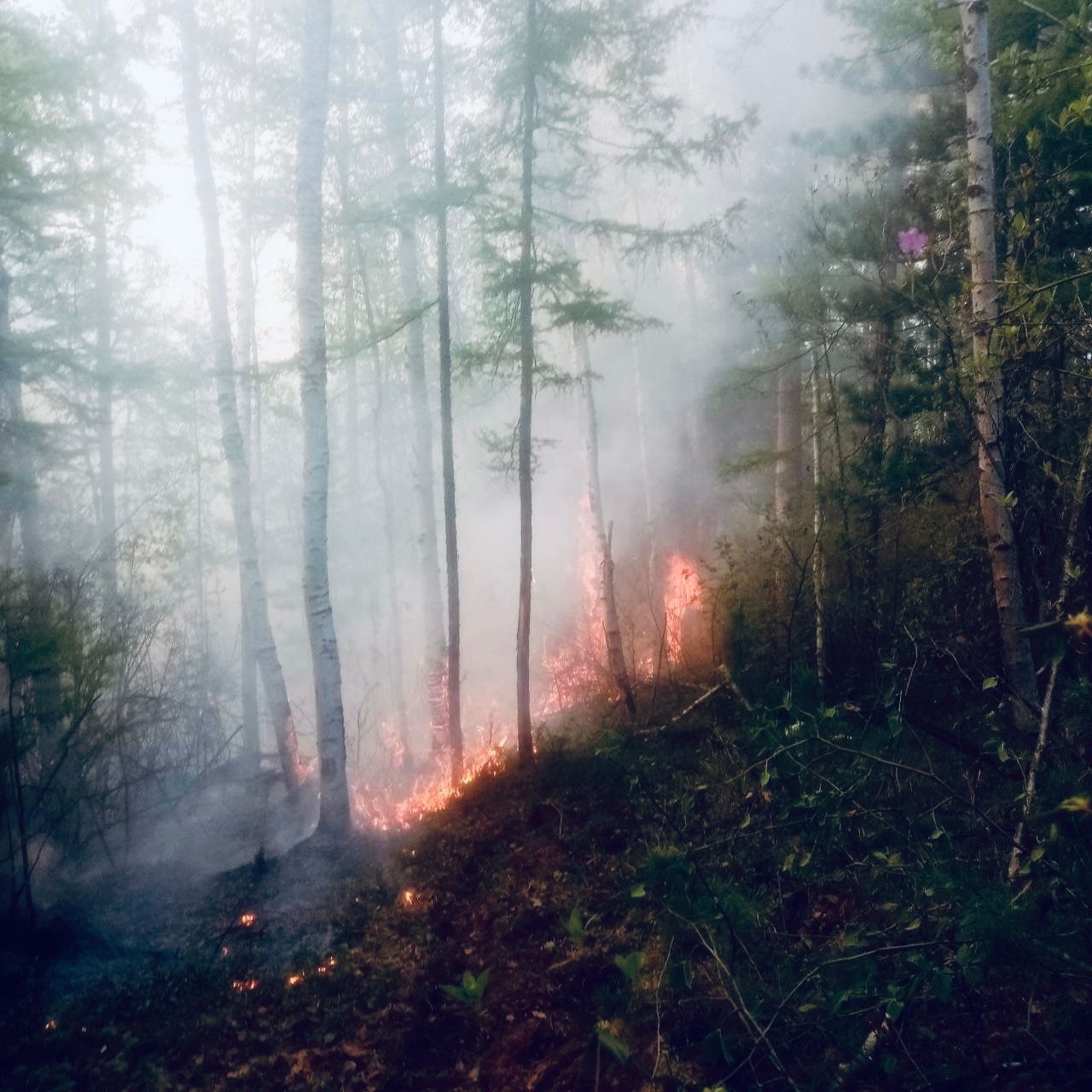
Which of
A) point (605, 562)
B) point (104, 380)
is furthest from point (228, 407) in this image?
point (605, 562)

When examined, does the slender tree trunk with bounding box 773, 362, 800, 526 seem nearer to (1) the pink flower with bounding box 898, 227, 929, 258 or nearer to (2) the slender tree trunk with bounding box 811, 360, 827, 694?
(2) the slender tree trunk with bounding box 811, 360, 827, 694

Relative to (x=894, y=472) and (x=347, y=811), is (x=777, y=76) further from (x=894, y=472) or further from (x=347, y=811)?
(x=347, y=811)

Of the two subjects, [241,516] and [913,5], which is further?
[241,516]

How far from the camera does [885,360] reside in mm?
8125

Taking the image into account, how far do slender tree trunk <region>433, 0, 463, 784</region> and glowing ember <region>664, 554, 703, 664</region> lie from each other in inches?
126

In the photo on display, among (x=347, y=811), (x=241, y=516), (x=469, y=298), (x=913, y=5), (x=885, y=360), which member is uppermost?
(x=913, y=5)

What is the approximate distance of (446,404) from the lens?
10.2m

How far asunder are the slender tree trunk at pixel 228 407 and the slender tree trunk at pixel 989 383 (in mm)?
9578

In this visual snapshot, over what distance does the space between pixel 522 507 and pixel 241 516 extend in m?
5.76

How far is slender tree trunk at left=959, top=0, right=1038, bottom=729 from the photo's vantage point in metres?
5.08

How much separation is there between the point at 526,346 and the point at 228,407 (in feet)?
18.5

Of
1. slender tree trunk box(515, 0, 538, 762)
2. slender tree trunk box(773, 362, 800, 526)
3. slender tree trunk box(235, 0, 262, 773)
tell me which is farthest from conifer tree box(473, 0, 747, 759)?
slender tree trunk box(235, 0, 262, 773)

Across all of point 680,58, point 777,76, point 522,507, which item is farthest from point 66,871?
point 680,58

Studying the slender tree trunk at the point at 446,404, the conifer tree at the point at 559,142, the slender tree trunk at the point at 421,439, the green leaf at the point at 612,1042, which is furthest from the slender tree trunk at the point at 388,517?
the green leaf at the point at 612,1042
